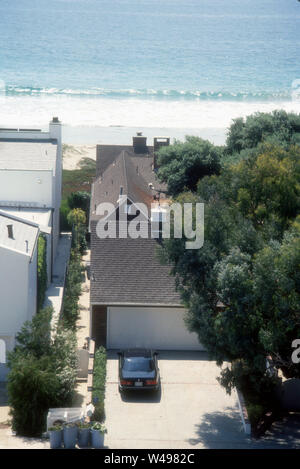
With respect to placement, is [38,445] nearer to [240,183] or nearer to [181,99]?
[240,183]

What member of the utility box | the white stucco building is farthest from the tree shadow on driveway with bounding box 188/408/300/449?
the white stucco building

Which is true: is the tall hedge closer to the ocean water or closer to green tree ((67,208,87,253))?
green tree ((67,208,87,253))

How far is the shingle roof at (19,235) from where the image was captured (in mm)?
24797

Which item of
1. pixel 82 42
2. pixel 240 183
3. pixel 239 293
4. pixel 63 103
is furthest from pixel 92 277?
pixel 82 42

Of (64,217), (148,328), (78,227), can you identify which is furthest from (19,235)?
(64,217)

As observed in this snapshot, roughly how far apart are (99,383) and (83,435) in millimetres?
4610

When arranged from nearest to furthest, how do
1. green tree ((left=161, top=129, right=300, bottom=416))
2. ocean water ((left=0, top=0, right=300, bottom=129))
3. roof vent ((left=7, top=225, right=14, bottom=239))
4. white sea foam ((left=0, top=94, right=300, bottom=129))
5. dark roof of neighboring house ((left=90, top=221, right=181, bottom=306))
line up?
green tree ((left=161, top=129, right=300, bottom=416)) < roof vent ((left=7, top=225, right=14, bottom=239)) < dark roof of neighboring house ((left=90, top=221, right=181, bottom=306)) < white sea foam ((left=0, top=94, right=300, bottom=129)) < ocean water ((left=0, top=0, right=300, bottom=129))

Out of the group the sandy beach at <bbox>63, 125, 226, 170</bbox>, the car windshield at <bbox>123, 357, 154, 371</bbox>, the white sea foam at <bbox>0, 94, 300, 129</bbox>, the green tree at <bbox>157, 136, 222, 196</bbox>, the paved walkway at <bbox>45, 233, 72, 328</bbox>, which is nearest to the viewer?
the car windshield at <bbox>123, 357, 154, 371</bbox>

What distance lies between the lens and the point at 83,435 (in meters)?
18.4

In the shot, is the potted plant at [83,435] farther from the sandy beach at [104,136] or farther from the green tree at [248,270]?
the sandy beach at [104,136]

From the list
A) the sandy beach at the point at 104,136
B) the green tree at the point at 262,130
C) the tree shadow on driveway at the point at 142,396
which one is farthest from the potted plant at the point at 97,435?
the sandy beach at the point at 104,136

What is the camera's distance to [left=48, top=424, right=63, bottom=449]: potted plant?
18269 millimetres

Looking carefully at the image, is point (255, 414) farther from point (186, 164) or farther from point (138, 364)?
point (186, 164)

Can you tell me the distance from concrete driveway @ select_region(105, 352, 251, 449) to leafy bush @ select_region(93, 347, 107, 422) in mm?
353
